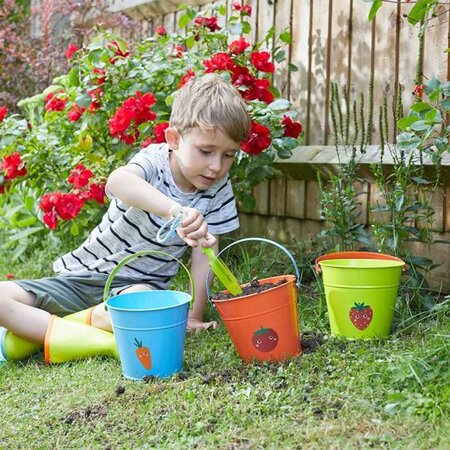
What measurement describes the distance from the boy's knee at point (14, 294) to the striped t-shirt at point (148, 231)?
0.95ft

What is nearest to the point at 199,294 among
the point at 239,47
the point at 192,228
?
the point at 192,228

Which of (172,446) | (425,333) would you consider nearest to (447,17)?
(425,333)

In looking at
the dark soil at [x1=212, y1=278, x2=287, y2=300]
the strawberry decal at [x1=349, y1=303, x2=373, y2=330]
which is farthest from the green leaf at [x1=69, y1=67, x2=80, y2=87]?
the strawberry decal at [x1=349, y1=303, x2=373, y2=330]

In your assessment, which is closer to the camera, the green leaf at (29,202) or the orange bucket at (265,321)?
the orange bucket at (265,321)

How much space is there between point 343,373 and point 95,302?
3.89 ft

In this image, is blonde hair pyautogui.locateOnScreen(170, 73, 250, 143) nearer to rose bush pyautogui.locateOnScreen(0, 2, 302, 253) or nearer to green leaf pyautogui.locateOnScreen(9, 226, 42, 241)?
rose bush pyautogui.locateOnScreen(0, 2, 302, 253)

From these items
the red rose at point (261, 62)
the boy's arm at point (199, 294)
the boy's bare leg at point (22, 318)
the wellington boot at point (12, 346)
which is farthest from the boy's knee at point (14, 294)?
the red rose at point (261, 62)

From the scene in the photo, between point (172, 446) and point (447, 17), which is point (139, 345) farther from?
point (447, 17)

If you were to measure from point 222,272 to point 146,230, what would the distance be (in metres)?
0.67

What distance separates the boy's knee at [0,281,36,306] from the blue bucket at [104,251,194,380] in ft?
1.77

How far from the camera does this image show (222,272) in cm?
219

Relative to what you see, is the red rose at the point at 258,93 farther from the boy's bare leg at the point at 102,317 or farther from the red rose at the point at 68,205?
the boy's bare leg at the point at 102,317

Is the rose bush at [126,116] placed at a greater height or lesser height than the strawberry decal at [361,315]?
greater

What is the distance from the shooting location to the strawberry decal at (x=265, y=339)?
2.15m
